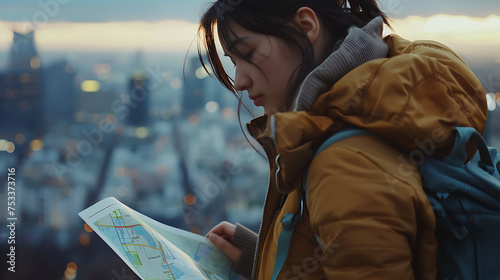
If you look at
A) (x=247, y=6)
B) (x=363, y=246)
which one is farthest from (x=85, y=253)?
(x=363, y=246)

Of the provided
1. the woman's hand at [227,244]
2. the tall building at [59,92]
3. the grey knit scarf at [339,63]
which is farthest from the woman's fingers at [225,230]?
the tall building at [59,92]

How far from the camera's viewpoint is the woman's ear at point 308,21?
75cm

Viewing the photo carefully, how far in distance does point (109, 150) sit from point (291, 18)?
36.7 inches

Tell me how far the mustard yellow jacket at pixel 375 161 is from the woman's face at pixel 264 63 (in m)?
0.14

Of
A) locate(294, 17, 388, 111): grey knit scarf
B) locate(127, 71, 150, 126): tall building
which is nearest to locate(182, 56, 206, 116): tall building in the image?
locate(127, 71, 150, 126): tall building

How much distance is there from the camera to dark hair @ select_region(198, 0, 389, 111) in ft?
2.45

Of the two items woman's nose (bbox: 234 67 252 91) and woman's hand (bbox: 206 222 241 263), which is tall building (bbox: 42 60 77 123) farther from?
woman's nose (bbox: 234 67 252 91)

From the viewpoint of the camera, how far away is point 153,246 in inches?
32.3

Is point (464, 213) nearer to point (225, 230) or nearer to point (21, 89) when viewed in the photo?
point (225, 230)

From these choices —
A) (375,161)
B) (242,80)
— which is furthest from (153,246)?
(375,161)

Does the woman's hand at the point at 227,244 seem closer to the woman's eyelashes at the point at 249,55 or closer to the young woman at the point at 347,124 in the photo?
the young woman at the point at 347,124

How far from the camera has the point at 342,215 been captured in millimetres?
542

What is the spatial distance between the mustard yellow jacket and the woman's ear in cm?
16

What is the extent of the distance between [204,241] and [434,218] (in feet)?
1.93
